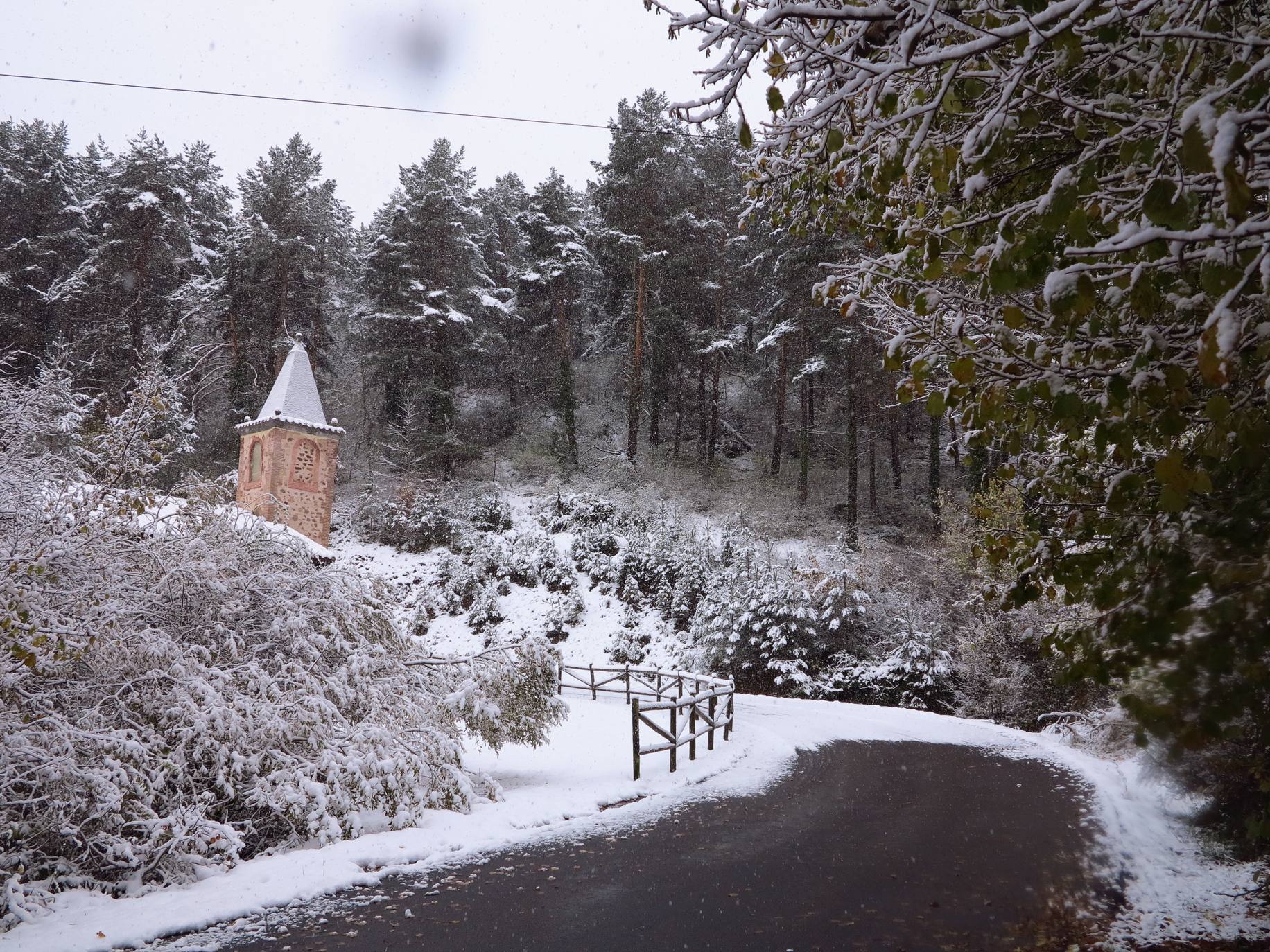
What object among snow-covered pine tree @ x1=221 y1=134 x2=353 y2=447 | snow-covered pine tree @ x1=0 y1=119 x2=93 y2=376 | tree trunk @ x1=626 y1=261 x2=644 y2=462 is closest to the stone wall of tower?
snow-covered pine tree @ x1=221 y1=134 x2=353 y2=447

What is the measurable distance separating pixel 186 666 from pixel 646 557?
1744 cm

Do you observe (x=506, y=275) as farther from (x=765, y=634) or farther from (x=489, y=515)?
(x=765, y=634)

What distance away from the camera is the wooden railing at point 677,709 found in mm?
8914

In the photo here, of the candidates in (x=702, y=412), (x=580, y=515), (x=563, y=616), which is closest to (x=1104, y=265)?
(x=563, y=616)

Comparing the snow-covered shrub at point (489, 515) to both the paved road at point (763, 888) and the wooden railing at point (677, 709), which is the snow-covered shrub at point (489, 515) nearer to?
the wooden railing at point (677, 709)

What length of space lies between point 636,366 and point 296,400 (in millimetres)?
13217

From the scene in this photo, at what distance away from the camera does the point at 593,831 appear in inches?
264

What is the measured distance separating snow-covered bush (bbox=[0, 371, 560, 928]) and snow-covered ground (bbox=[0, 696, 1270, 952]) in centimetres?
31

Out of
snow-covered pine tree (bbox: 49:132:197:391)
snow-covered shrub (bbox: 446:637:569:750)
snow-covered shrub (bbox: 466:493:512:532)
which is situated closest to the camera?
snow-covered shrub (bbox: 446:637:569:750)

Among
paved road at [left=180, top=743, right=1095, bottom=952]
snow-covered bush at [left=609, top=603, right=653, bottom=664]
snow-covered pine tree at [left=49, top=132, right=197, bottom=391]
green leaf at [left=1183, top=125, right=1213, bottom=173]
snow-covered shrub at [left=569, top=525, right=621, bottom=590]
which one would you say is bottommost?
snow-covered bush at [left=609, top=603, right=653, bottom=664]

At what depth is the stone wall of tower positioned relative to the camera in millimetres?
19875

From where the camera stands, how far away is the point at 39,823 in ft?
15.7

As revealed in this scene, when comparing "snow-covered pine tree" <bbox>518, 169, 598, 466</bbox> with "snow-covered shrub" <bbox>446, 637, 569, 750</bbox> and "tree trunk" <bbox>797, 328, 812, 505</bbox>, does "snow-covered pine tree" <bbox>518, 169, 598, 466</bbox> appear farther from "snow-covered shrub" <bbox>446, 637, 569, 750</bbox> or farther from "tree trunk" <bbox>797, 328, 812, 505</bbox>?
"snow-covered shrub" <bbox>446, 637, 569, 750</bbox>

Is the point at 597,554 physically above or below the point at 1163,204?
below
